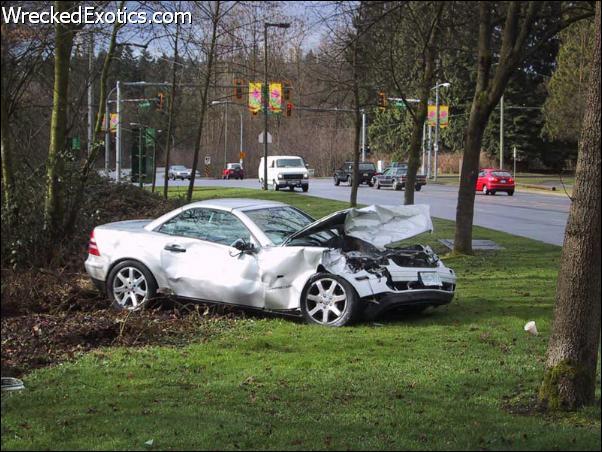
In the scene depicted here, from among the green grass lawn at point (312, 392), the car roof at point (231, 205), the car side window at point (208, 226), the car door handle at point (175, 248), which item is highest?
the car roof at point (231, 205)

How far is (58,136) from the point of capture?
12.0m

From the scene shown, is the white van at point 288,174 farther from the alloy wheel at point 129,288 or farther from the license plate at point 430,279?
the license plate at point 430,279

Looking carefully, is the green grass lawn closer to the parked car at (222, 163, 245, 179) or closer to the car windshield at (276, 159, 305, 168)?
the car windshield at (276, 159, 305, 168)

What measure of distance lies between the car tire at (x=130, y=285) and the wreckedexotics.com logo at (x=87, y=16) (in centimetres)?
326

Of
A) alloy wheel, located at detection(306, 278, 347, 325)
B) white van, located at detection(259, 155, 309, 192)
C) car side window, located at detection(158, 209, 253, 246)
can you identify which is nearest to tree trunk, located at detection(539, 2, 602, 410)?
alloy wheel, located at detection(306, 278, 347, 325)

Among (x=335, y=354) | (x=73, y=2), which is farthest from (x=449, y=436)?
(x=73, y=2)

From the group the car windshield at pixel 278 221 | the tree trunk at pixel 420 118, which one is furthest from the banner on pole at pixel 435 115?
the car windshield at pixel 278 221

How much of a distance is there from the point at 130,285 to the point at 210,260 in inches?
44.2

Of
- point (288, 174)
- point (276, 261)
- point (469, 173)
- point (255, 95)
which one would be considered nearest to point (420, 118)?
point (469, 173)

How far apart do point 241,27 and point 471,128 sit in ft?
26.2

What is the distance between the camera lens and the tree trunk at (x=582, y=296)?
16.2 ft

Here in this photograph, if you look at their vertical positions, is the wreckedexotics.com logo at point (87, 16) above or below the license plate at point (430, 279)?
above

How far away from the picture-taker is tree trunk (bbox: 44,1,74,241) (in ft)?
37.7

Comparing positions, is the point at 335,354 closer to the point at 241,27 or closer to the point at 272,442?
the point at 272,442
